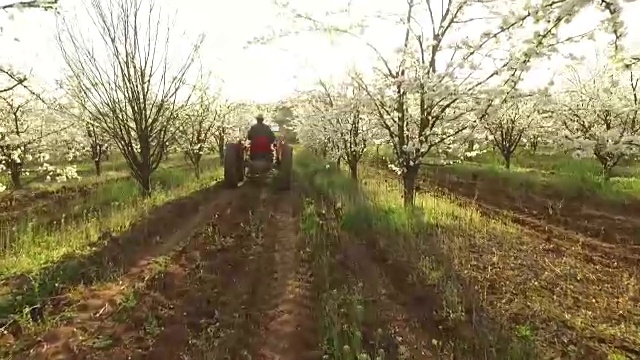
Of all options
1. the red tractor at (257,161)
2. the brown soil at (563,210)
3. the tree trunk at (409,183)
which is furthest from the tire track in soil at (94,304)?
the brown soil at (563,210)

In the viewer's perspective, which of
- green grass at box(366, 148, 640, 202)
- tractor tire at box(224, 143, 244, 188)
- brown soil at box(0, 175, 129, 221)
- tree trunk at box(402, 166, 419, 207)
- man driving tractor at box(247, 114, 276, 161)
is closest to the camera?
tree trunk at box(402, 166, 419, 207)

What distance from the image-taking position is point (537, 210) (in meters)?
14.0

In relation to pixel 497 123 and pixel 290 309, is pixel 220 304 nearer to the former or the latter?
pixel 290 309

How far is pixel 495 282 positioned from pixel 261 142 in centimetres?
885

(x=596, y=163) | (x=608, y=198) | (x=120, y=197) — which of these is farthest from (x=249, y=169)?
(x=596, y=163)

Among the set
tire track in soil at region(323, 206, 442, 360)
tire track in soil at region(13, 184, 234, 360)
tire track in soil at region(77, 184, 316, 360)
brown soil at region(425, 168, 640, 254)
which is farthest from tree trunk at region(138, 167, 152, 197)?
brown soil at region(425, 168, 640, 254)

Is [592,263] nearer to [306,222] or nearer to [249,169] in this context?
[306,222]

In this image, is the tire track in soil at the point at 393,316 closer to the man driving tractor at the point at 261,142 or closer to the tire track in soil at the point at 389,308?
→ the tire track in soil at the point at 389,308

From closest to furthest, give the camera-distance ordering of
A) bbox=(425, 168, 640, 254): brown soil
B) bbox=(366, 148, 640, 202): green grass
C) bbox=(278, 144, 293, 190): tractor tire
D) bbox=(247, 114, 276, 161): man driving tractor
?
bbox=(425, 168, 640, 254): brown soil
bbox=(278, 144, 293, 190): tractor tire
bbox=(247, 114, 276, 161): man driving tractor
bbox=(366, 148, 640, 202): green grass

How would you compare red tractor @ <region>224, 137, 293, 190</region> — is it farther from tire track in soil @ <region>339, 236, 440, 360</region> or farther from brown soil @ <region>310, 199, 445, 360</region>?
tire track in soil @ <region>339, 236, 440, 360</region>

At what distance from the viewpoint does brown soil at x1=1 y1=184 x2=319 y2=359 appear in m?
4.29

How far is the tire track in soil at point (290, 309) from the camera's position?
4.27m

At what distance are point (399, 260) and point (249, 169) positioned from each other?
787 centimetres

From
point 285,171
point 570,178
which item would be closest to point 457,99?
point 285,171
